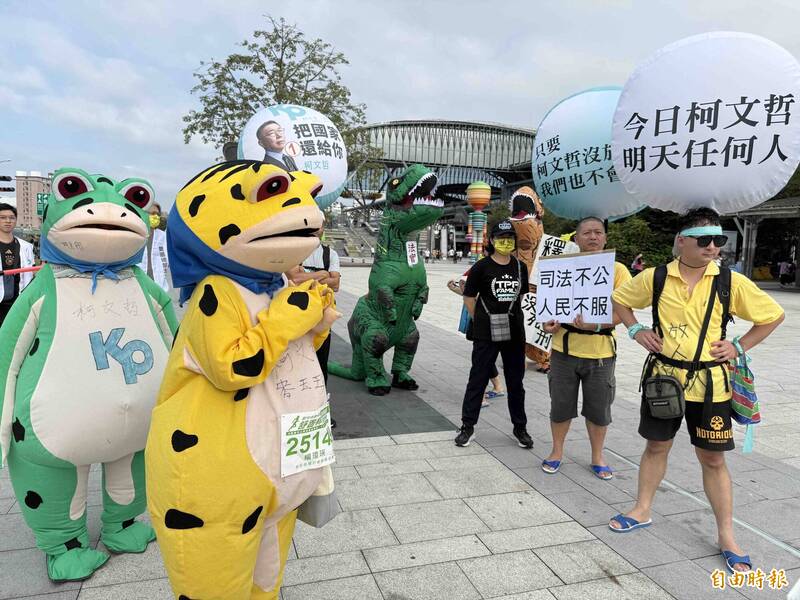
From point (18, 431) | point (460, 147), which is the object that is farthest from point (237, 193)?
point (460, 147)

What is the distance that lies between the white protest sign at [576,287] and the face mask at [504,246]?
0.39 meters

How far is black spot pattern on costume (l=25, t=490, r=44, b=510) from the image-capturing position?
7.47ft

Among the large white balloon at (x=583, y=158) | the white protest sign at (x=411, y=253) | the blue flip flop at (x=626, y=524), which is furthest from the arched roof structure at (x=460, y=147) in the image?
the blue flip flop at (x=626, y=524)

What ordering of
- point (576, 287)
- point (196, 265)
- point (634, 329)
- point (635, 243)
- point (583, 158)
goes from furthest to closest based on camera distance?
point (635, 243) < point (583, 158) < point (576, 287) < point (634, 329) < point (196, 265)

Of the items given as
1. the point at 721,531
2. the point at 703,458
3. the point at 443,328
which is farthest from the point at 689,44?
the point at 443,328

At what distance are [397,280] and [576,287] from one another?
2.18 meters

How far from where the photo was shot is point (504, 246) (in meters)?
3.92

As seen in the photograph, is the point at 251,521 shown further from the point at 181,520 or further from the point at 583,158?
the point at 583,158

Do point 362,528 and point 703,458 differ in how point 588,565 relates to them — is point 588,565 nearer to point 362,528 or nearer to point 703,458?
point 703,458

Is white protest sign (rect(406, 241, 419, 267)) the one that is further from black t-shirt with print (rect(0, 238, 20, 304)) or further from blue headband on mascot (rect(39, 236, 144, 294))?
black t-shirt with print (rect(0, 238, 20, 304))

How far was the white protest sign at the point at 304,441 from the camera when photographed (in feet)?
5.60

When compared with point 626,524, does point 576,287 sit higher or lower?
higher

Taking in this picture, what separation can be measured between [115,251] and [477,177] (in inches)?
2822

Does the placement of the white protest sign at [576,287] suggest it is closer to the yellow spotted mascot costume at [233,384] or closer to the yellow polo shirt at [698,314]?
the yellow polo shirt at [698,314]
